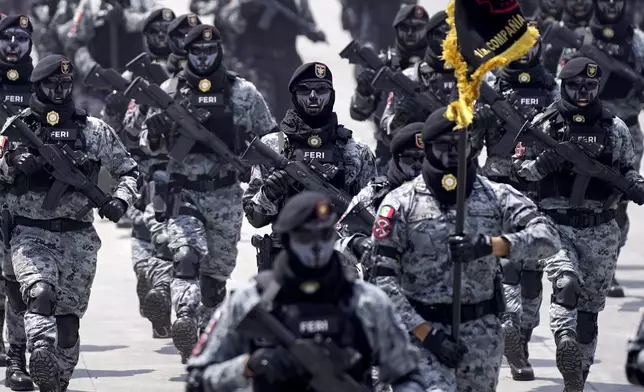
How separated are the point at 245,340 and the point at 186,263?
597 cm

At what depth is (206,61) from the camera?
603 inches

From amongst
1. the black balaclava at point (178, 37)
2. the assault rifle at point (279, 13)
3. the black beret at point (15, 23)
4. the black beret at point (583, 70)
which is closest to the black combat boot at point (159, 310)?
the black balaclava at point (178, 37)

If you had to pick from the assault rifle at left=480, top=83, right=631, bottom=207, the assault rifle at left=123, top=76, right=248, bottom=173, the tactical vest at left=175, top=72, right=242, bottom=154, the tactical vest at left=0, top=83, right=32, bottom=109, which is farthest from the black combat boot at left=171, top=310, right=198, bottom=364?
the assault rifle at left=480, top=83, right=631, bottom=207

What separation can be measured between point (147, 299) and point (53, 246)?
97.0 inches

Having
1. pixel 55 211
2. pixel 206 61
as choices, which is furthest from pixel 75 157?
pixel 206 61

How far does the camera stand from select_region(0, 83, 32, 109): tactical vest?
15.3 meters

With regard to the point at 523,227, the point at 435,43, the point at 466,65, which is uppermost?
the point at 466,65

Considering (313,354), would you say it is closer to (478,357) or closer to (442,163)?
(478,357)

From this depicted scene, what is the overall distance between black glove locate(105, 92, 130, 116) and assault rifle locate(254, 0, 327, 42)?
7171 millimetres

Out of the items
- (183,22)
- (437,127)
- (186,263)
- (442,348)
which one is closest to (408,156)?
(437,127)

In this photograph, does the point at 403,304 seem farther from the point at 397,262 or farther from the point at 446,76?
the point at 446,76

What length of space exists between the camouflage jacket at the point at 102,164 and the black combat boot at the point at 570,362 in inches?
118

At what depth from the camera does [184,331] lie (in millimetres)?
14273

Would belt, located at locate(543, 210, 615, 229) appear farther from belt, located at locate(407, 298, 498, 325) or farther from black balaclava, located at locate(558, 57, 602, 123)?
belt, located at locate(407, 298, 498, 325)
